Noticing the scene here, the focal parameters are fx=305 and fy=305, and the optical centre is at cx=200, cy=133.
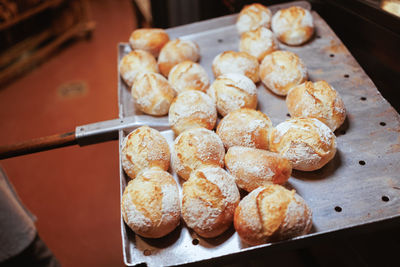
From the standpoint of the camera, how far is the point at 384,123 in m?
1.37

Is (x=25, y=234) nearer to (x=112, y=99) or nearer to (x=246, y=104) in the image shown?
(x=246, y=104)

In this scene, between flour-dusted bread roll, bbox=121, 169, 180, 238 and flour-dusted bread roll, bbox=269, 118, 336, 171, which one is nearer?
flour-dusted bread roll, bbox=121, 169, 180, 238

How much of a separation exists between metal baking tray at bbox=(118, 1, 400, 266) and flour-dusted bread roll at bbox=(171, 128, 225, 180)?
103mm

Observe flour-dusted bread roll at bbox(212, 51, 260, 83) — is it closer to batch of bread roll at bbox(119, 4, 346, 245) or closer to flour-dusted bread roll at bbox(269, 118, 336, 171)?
batch of bread roll at bbox(119, 4, 346, 245)

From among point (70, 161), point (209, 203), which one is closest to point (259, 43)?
point (209, 203)

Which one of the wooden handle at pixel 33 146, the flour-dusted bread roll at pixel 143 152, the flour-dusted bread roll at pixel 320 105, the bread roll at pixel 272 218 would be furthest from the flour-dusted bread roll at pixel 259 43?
the wooden handle at pixel 33 146

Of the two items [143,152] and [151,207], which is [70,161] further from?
[151,207]

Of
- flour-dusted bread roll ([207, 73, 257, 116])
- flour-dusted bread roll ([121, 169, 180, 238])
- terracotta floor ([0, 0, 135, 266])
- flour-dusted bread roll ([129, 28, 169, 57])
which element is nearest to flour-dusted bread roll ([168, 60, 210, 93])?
flour-dusted bread roll ([207, 73, 257, 116])

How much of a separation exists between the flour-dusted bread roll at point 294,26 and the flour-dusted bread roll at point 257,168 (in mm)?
903

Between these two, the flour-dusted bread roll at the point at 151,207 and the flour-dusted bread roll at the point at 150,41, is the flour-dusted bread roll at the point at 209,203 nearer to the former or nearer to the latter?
the flour-dusted bread roll at the point at 151,207

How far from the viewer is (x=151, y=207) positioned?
1.09 metres

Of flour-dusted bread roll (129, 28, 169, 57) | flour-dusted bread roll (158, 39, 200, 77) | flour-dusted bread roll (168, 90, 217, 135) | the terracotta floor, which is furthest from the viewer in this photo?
the terracotta floor

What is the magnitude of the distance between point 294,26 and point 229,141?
89cm

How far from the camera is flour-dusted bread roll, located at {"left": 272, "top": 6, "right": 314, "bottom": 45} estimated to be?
1.75m
